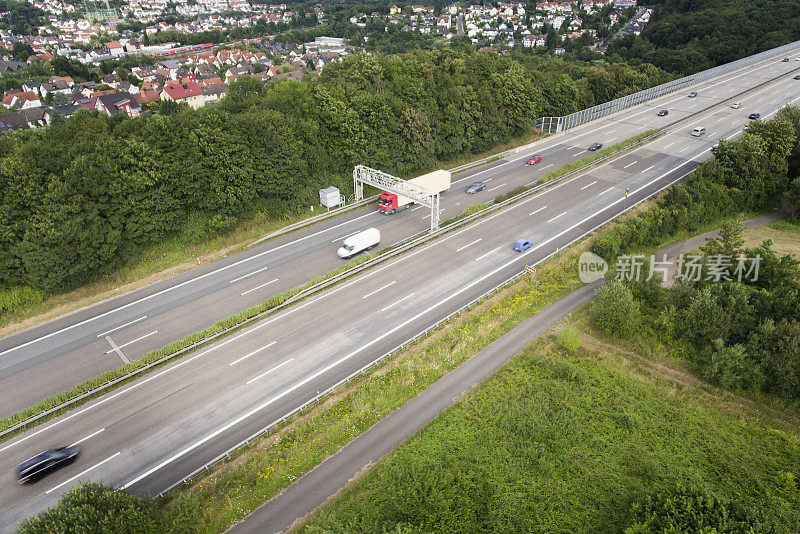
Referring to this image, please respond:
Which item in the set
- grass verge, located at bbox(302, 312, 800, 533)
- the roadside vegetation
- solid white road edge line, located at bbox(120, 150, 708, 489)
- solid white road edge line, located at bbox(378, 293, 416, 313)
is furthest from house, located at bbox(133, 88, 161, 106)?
grass verge, located at bbox(302, 312, 800, 533)

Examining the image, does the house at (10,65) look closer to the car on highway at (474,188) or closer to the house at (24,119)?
the house at (24,119)

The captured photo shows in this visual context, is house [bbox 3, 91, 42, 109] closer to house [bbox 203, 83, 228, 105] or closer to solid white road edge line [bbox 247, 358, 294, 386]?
house [bbox 203, 83, 228, 105]

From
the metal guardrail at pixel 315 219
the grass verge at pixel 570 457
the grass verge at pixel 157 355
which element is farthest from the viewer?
the metal guardrail at pixel 315 219

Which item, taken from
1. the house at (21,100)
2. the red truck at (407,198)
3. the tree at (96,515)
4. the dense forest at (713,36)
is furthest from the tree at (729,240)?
the house at (21,100)

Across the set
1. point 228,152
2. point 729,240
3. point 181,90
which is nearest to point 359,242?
point 228,152

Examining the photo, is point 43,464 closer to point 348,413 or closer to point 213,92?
point 348,413

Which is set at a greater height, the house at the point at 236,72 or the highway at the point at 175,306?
the house at the point at 236,72

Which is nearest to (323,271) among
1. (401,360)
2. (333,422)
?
(401,360)
